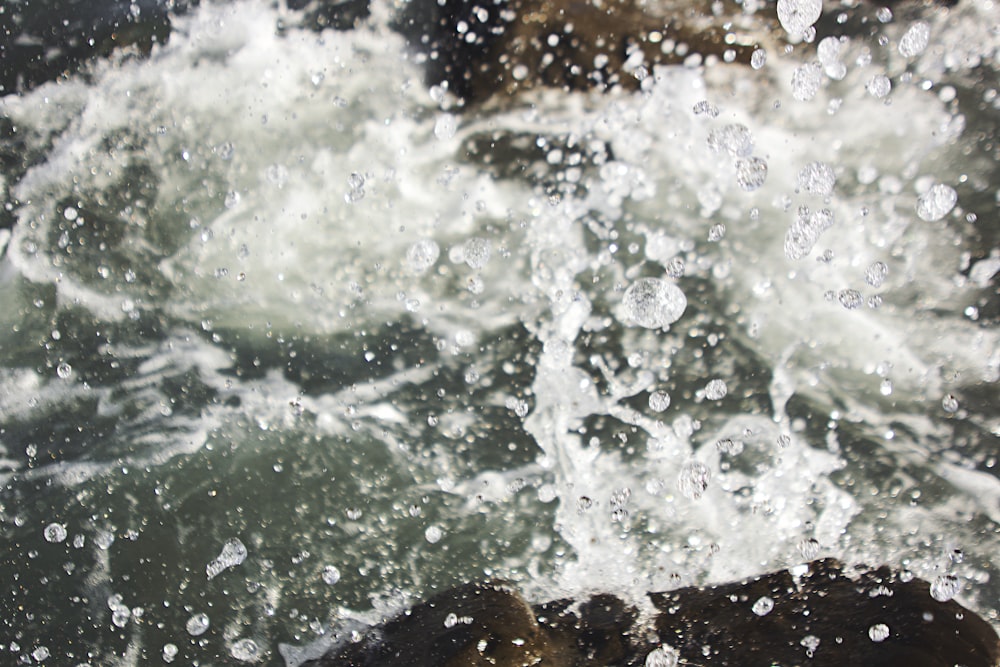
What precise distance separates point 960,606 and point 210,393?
292cm

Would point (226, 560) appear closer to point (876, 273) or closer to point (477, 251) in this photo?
point (477, 251)

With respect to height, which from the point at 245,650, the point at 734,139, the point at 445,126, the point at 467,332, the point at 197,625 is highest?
the point at 445,126

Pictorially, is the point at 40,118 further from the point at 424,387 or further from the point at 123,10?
the point at 424,387

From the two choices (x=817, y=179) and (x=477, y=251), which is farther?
(x=477, y=251)

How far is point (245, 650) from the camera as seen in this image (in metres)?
2.88

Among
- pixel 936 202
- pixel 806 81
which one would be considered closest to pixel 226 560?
pixel 806 81

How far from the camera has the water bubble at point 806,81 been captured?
2.51 metres

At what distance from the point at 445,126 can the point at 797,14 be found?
1.26 meters

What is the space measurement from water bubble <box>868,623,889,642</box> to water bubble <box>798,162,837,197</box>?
1.54 meters

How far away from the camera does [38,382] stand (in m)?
2.91

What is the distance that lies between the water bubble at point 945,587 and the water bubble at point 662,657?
37.2 inches

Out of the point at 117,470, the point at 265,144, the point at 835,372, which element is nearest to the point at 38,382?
the point at 117,470

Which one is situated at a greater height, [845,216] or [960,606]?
[845,216]

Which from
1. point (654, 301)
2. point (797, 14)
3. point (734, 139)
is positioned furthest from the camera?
point (654, 301)
